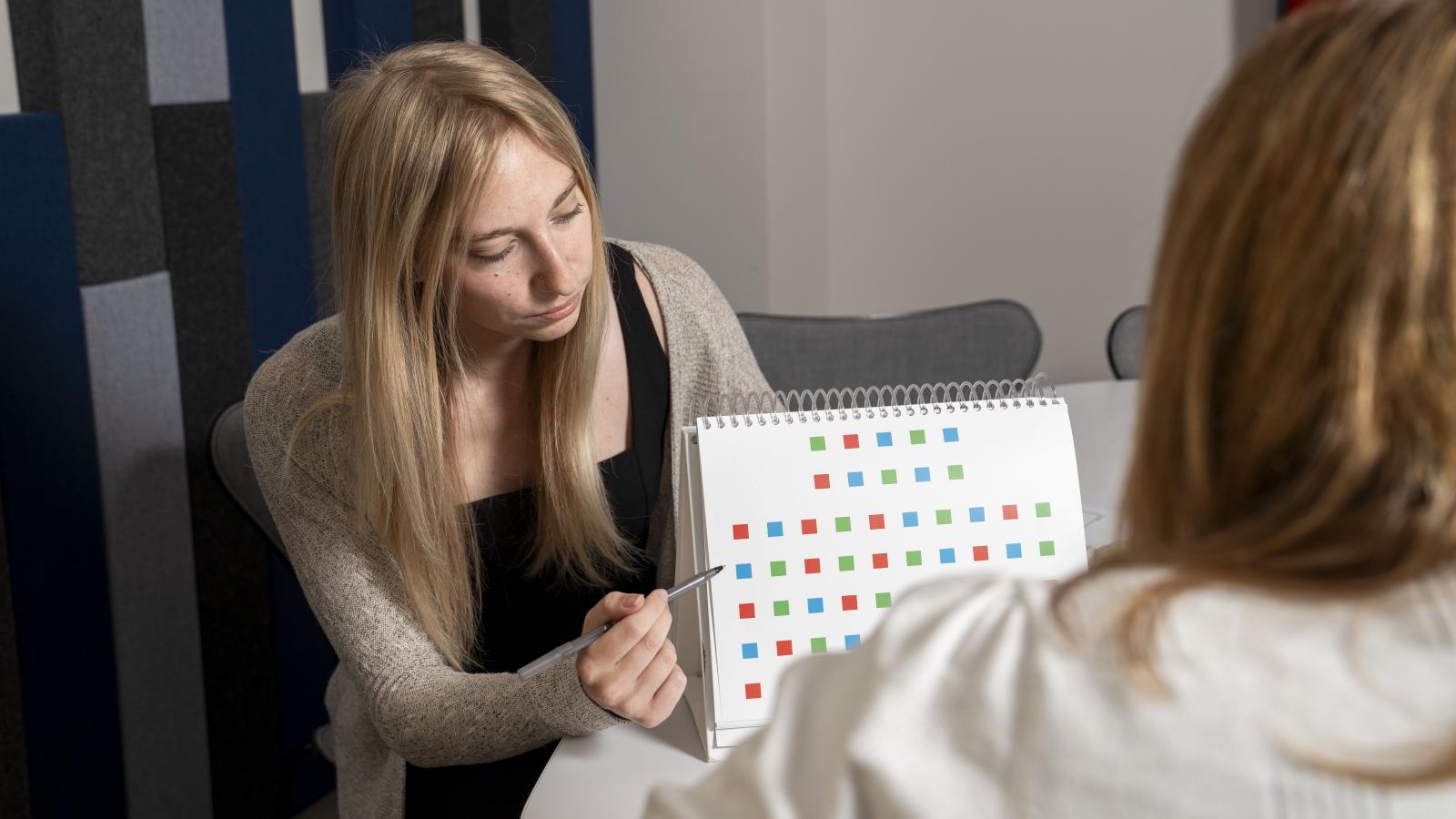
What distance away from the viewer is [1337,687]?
43 cm

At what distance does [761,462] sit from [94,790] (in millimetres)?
1150

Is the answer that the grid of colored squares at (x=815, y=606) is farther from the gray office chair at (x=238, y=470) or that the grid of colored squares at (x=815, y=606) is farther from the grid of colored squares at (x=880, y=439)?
the gray office chair at (x=238, y=470)

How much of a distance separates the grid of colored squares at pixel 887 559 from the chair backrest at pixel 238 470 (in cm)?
76

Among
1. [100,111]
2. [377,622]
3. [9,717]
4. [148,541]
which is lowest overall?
[9,717]

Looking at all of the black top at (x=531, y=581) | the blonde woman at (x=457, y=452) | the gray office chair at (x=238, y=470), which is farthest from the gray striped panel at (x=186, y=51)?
the black top at (x=531, y=581)

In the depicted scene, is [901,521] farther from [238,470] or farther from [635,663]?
[238,470]

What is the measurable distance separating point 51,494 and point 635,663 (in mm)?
948

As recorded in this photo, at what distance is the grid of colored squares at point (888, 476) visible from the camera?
40.4 inches

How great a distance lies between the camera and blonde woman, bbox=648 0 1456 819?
0.43 metres

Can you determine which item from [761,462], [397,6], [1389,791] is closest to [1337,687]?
[1389,791]

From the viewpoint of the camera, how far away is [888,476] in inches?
40.6

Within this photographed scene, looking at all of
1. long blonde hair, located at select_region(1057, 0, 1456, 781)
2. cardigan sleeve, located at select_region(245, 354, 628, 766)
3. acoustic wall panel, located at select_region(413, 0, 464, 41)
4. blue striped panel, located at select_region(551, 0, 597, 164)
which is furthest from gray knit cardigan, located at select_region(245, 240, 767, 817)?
blue striped panel, located at select_region(551, 0, 597, 164)

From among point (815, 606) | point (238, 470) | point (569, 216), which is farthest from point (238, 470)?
point (815, 606)

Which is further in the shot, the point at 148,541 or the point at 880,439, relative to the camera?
the point at 148,541
